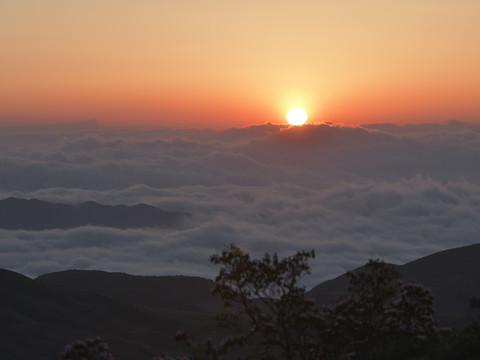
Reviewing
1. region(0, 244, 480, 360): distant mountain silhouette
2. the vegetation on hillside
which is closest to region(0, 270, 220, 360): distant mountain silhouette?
region(0, 244, 480, 360): distant mountain silhouette

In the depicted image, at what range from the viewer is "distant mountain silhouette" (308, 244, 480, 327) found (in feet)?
367

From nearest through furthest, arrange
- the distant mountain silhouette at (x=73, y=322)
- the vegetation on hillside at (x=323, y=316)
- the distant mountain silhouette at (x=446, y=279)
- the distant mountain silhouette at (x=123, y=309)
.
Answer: the vegetation on hillside at (x=323, y=316), the distant mountain silhouette at (x=73, y=322), the distant mountain silhouette at (x=123, y=309), the distant mountain silhouette at (x=446, y=279)

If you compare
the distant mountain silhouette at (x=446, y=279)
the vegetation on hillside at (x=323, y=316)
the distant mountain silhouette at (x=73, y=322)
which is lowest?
the vegetation on hillside at (x=323, y=316)

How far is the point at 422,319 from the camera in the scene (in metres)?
23.0

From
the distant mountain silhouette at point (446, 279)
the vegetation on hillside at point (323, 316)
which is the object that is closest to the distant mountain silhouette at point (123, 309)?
the distant mountain silhouette at point (446, 279)

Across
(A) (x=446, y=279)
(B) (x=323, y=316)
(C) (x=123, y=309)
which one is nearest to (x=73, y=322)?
(C) (x=123, y=309)

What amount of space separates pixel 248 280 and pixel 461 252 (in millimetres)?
127320

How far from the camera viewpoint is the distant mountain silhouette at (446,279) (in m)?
112

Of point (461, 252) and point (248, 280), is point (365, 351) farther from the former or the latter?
point (461, 252)

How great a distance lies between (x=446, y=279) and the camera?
126 metres

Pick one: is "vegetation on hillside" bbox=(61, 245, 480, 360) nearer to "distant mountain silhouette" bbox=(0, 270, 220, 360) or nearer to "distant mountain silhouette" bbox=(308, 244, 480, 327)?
"distant mountain silhouette" bbox=(0, 270, 220, 360)

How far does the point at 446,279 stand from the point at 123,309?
61422 millimetres

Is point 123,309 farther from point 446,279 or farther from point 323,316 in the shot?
point 323,316

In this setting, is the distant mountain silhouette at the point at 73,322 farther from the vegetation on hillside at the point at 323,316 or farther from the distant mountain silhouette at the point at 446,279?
the vegetation on hillside at the point at 323,316
